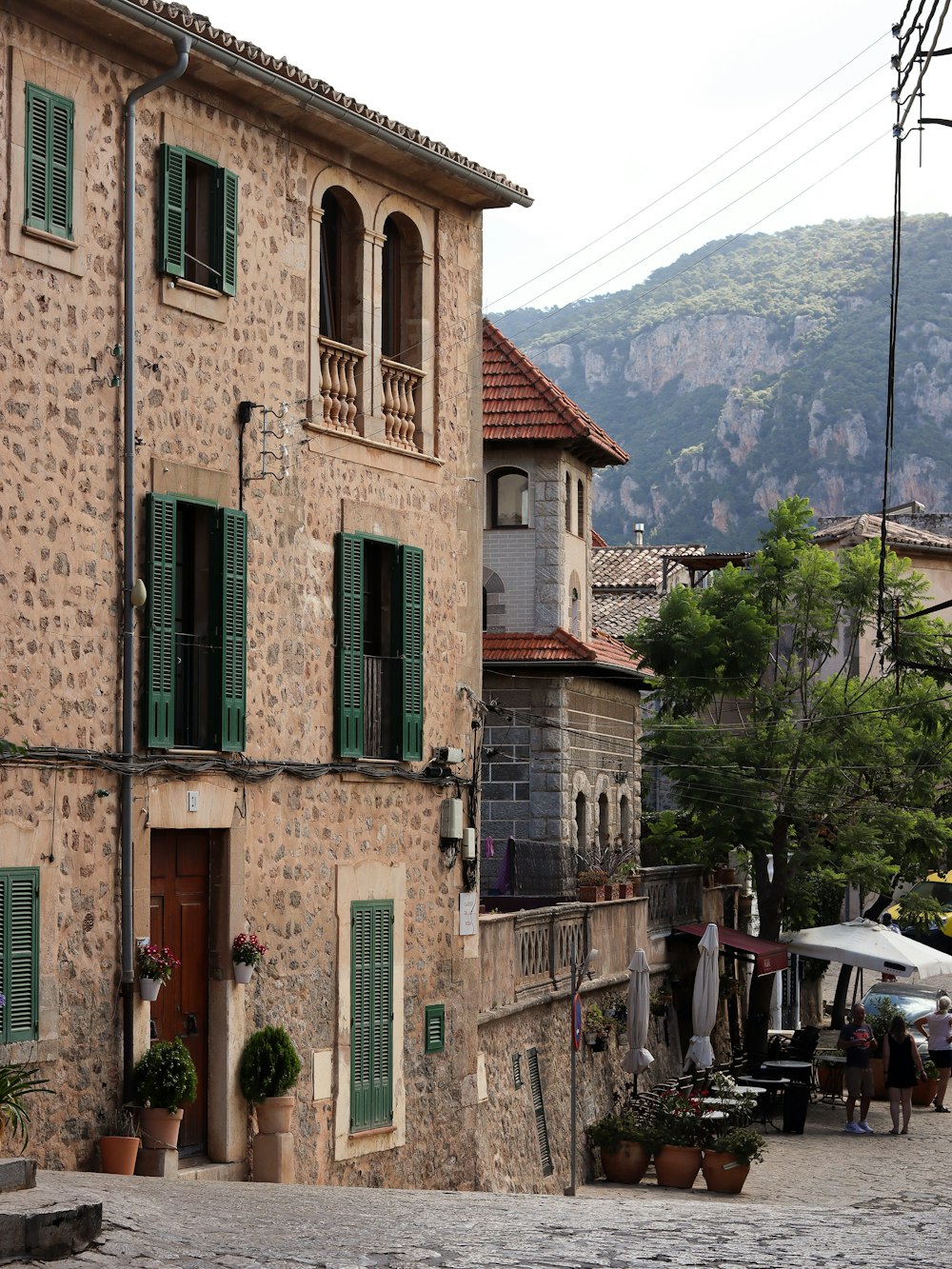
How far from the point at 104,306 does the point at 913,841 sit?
75.1 feet

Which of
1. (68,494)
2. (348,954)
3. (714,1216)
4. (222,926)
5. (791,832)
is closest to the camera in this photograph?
(714,1216)

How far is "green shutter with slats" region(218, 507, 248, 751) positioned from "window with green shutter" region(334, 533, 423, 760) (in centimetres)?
204

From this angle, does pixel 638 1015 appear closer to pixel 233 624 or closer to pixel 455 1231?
pixel 233 624

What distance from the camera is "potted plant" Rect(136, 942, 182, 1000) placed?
15242 mm

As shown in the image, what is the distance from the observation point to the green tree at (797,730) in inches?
1313

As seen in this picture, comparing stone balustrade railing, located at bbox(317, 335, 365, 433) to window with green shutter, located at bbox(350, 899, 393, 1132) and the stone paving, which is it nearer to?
window with green shutter, located at bbox(350, 899, 393, 1132)

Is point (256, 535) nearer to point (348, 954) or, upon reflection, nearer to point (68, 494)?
point (68, 494)

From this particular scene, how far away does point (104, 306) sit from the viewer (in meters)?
15.5

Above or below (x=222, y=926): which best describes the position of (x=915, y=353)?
above

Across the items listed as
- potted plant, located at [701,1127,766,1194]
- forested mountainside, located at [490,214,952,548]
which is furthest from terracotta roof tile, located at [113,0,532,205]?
forested mountainside, located at [490,214,952,548]

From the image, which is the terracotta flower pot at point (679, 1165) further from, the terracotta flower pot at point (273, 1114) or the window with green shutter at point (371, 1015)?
the terracotta flower pot at point (273, 1114)

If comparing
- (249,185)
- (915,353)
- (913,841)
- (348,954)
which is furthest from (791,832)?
(915,353)

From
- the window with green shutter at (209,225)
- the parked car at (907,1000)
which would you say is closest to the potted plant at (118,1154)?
the window with green shutter at (209,225)

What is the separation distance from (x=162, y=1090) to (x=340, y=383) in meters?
6.87
